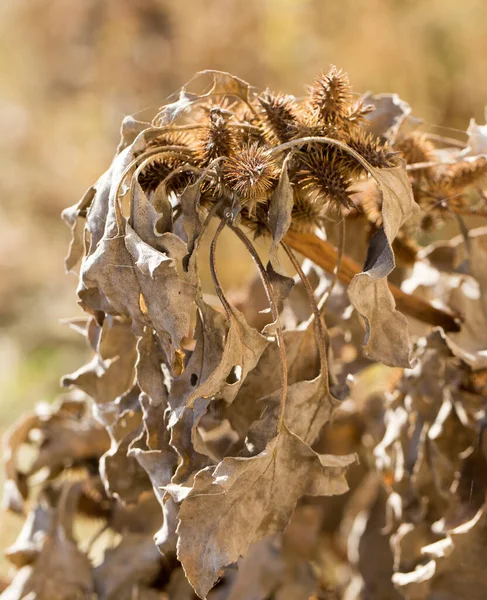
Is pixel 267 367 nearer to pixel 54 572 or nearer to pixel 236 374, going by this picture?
pixel 236 374

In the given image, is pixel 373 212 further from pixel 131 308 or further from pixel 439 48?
pixel 439 48

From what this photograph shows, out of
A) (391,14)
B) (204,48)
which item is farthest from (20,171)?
(391,14)

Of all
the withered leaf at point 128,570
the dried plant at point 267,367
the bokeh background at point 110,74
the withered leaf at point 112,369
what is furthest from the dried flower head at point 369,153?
the bokeh background at point 110,74

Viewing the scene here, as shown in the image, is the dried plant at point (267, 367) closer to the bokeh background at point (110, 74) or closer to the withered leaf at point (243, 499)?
the withered leaf at point (243, 499)

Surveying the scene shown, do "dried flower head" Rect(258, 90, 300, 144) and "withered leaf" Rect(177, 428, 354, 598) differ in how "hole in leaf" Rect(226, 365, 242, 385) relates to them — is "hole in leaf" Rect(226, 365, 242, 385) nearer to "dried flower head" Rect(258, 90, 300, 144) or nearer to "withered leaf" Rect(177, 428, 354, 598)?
"withered leaf" Rect(177, 428, 354, 598)

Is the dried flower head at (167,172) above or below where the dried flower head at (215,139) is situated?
below

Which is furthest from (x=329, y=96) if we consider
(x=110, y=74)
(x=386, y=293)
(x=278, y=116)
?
(x=110, y=74)
